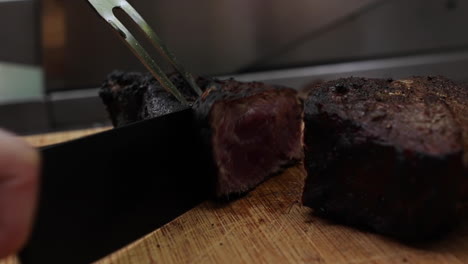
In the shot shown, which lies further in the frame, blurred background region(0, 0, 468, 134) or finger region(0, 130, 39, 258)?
blurred background region(0, 0, 468, 134)

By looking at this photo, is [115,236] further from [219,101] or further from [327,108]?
[327,108]

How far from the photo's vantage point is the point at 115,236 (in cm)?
165

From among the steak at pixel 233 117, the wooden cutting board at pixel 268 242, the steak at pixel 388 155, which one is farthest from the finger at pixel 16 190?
the steak at pixel 388 155

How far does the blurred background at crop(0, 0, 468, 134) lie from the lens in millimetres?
3344

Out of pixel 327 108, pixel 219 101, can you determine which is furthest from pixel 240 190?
pixel 327 108

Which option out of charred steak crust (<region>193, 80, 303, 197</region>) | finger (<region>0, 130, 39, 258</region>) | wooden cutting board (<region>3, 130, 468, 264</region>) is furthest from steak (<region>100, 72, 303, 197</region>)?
finger (<region>0, 130, 39, 258</region>)

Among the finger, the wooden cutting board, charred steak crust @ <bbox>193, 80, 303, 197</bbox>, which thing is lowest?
the wooden cutting board

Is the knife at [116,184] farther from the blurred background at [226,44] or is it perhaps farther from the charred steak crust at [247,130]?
the blurred background at [226,44]

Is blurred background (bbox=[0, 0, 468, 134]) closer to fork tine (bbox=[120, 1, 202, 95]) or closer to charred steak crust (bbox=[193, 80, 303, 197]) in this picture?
fork tine (bbox=[120, 1, 202, 95])

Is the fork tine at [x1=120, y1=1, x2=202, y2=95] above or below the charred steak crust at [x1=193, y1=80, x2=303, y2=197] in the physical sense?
above

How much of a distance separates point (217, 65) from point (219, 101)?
183 centimetres

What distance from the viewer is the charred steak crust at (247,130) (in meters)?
1.96

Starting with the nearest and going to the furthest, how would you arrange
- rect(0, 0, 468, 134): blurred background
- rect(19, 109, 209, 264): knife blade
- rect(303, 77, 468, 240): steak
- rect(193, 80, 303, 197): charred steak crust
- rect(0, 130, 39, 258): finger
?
rect(0, 130, 39, 258): finger
rect(19, 109, 209, 264): knife blade
rect(303, 77, 468, 240): steak
rect(193, 80, 303, 197): charred steak crust
rect(0, 0, 468, 134): blurred background

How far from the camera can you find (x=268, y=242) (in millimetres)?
1714
